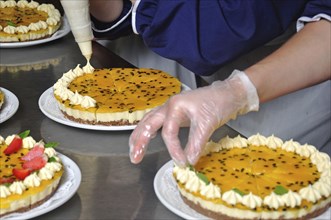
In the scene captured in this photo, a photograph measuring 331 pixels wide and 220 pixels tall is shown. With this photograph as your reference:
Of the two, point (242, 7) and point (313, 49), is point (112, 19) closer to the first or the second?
point (242, 7)

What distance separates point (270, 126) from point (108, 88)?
2.21ft

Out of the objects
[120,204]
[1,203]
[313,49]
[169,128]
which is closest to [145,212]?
[120,204]

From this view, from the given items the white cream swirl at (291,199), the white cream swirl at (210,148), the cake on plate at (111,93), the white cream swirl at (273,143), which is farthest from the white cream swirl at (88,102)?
the white cream swirl at (291,199)

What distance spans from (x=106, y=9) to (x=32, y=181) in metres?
1.20

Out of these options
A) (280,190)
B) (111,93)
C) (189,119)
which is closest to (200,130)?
(189,119)

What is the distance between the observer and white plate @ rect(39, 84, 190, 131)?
2094mm

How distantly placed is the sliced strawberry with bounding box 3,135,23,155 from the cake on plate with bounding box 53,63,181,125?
0.32 metres

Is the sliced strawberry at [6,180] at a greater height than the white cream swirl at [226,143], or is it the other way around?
the sliced strawberry at [6,180]

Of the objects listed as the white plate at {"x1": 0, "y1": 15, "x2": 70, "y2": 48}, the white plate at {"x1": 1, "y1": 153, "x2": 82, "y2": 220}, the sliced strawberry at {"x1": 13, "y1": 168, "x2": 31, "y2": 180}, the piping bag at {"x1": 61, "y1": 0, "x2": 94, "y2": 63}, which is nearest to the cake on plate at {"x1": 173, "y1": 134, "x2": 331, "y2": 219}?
the white plate at {"x1": 1, "y1": 153, "x2": 82, "y2": 220}

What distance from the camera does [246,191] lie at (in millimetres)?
1635

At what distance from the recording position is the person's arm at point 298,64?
1961mm

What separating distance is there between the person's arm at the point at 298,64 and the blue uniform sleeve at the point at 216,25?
0.29 ft

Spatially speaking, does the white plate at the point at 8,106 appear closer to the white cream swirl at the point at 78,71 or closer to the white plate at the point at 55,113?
the white plate at the point at 55,113

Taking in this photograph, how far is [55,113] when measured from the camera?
7.24 feet
